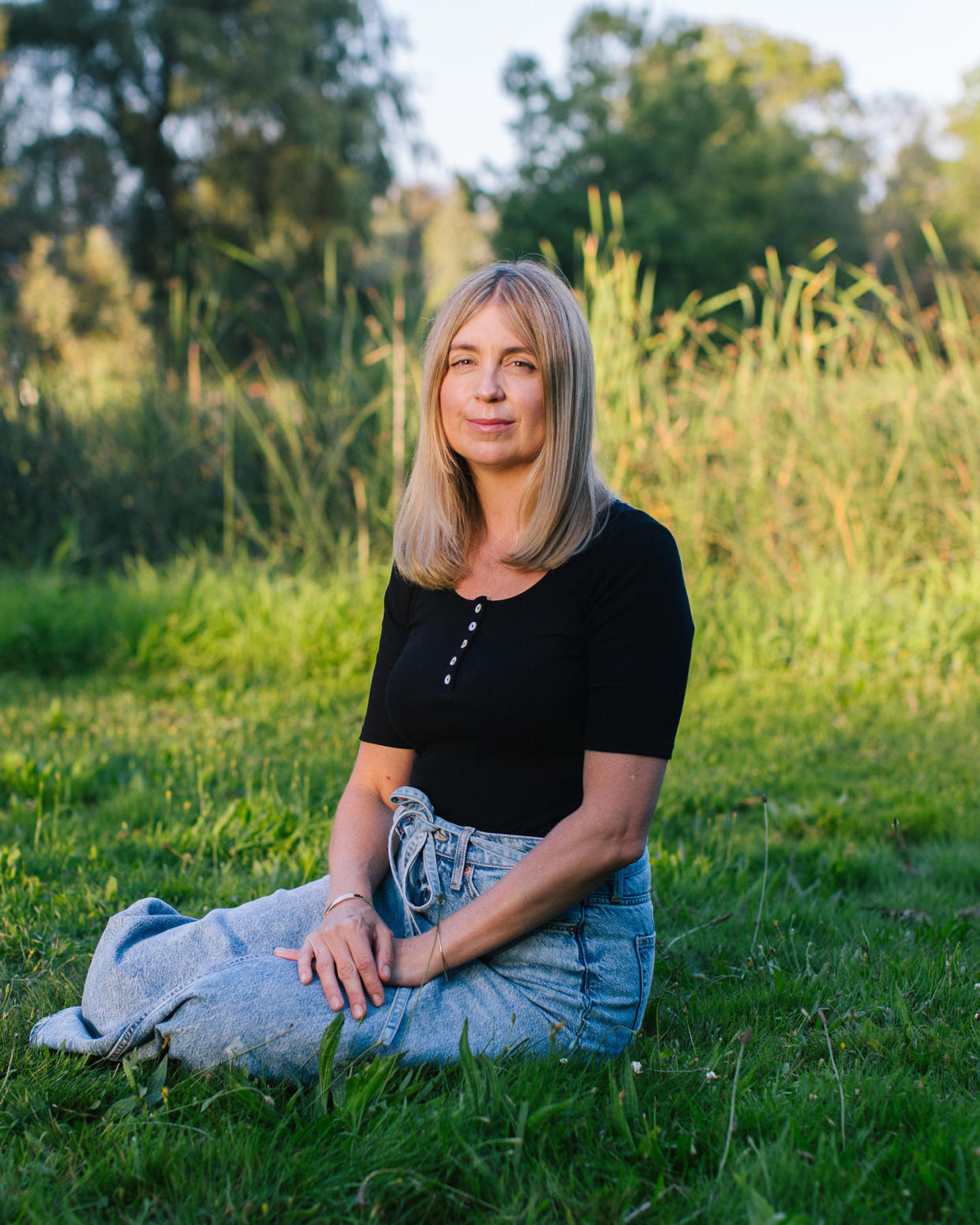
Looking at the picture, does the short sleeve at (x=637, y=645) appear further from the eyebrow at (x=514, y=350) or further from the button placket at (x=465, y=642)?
the eyebrow at (x=514, y=350)

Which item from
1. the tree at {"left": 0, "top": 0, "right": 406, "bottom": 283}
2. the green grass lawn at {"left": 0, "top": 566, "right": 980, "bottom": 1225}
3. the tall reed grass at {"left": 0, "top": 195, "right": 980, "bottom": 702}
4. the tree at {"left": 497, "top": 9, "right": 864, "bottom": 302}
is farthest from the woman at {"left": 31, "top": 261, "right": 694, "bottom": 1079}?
the tree at {"left": 497, "top": 9, "right": 864, "bottom": 302}

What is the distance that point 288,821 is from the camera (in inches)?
130

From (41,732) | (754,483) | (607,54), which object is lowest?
(41,732)

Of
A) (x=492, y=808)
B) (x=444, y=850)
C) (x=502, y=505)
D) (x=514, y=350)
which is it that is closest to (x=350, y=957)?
(x=444, y=850)

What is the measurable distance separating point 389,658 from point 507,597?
35 cm

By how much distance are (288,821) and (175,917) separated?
3.92 ft

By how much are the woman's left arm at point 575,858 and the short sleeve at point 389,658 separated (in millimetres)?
496

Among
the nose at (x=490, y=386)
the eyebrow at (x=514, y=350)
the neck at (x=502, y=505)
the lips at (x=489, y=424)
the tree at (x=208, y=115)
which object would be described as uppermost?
the tree at (x=208, y=115)

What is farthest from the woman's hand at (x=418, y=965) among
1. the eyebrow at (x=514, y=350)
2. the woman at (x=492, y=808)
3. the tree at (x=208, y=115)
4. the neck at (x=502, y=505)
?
the tree at (x=208, y=115)

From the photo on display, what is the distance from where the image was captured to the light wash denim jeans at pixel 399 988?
181 centimetres

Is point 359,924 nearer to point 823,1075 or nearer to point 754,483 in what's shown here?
point 823,1075

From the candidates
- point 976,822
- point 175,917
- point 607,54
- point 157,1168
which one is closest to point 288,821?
point 175,917

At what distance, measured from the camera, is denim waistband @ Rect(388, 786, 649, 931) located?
1962 millimetres

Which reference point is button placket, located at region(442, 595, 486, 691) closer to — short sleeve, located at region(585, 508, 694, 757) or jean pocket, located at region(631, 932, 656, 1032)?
short sleeve, located at region(585, 508, 694, 757)
